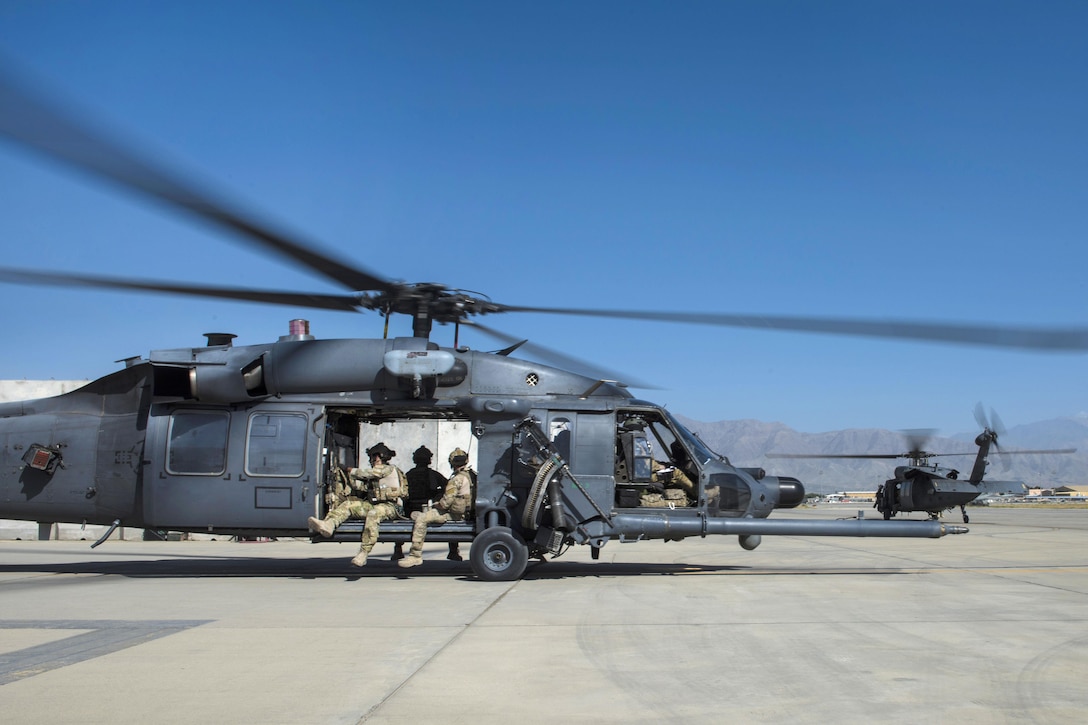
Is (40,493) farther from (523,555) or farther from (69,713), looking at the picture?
(69,713)

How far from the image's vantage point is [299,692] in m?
4.88

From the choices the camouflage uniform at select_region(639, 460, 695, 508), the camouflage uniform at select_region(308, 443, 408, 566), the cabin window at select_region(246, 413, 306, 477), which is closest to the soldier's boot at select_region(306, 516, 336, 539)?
the camouflage uniform at select_region(308, 443, 408, 566)

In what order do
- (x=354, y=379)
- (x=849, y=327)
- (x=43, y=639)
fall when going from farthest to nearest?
(x=354, y=379) < (x=849, y=327) < (x=43, y=639)

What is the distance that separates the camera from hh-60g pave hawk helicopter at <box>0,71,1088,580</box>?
35.3ft

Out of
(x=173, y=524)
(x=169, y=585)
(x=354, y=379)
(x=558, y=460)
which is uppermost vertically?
(x=354, y=379)

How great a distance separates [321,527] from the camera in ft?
34.9

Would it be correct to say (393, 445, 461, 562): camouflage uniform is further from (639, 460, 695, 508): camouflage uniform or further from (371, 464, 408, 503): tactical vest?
(639, 460, 695, 508): camouflage uniform

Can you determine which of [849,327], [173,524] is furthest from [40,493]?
[849,327]

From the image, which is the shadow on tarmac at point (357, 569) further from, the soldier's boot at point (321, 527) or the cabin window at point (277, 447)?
the cabin window at point (277, 447)

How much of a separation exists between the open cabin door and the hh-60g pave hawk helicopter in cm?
2

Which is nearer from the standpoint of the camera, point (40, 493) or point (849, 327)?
point (849, 327)

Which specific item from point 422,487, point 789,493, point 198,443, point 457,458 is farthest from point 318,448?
point 789,493

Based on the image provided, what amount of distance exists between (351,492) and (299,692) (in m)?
6.99

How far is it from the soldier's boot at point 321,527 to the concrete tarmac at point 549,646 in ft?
2.29
